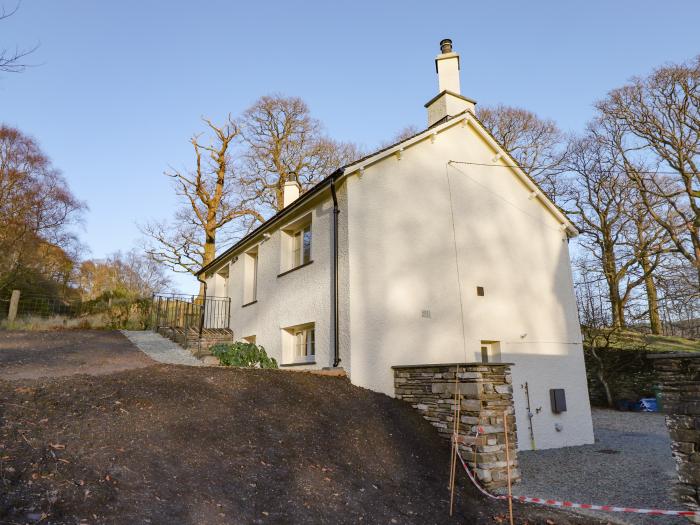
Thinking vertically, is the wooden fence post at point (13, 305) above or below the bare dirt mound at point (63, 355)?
above

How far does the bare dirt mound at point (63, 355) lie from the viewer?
817 cm

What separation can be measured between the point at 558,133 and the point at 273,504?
22.7 meters

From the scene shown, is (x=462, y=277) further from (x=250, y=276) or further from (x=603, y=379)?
(x=603, y=379)

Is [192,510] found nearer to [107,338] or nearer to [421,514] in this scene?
[421,514]

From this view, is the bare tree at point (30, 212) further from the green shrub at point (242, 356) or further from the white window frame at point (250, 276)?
the green shrub at point (242, 356)

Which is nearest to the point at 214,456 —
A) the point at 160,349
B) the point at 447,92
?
the point at 160,349

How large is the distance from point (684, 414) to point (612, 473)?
11.0 ft

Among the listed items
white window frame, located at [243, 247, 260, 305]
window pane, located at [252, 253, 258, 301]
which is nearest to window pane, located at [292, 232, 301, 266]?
window pane, located at [252, 253, 258, 301]

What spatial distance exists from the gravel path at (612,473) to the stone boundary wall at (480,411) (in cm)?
50

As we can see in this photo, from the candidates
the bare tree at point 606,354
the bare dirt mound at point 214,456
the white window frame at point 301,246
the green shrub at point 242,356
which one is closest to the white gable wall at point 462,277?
the bare dirt mound at point 214,456

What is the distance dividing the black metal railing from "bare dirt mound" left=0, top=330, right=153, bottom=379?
7.80 ft

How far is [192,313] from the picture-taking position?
17625 mm

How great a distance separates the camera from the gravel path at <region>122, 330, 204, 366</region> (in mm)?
11414

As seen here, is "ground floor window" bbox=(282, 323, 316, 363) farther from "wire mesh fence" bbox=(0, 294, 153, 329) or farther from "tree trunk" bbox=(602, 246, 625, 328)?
"tree trunk" bbox=(602, 246, 625, 328)
